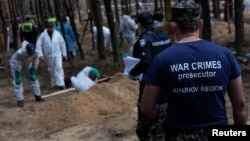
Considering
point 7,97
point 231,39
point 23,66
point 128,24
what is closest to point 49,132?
point 23,66

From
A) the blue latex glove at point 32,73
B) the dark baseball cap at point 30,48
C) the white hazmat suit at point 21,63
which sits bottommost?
the blue latex glove at point 32,73

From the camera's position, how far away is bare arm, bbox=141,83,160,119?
9.26 feet

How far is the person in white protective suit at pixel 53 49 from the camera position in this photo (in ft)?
37.1

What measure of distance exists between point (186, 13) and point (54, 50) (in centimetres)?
892

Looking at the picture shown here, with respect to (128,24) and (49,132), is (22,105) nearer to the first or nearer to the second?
(49,132)

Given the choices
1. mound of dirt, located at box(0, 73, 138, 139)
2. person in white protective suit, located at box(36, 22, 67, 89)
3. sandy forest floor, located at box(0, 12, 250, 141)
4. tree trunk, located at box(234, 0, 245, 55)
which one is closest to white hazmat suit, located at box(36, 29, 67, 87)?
person in white protective suit, located at box(36, 22, 67, 89)

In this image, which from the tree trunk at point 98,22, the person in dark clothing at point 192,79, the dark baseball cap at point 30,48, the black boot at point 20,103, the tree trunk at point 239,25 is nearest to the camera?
the person in dark clothing at point 192,79

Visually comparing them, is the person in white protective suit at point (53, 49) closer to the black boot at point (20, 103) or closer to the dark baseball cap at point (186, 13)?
the black boot at point (20, 103)

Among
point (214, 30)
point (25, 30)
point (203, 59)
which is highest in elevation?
point (203, 59)

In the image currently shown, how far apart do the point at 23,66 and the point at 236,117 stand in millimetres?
7417

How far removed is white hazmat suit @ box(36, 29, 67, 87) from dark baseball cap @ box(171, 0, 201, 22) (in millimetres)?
8587

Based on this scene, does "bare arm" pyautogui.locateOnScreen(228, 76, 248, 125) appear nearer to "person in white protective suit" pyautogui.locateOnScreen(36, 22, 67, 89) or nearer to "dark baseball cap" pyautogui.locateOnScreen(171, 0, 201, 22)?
"dark baseball cap" pyautogui.locateOnScreen(171, 0, 201, 22)

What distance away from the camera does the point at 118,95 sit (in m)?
9.25

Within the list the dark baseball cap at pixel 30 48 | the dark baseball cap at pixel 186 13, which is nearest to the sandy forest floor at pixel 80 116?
the dark baseball cap at pixel 30 48
